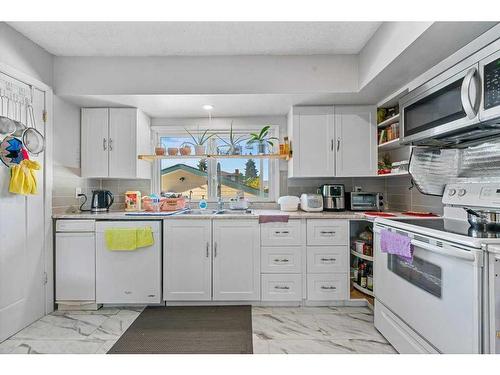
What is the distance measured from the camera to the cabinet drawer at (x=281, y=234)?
255 cm

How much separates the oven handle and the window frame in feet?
6.01

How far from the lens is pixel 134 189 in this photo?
3.26m

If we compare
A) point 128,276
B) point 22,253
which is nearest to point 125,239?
point 128,276

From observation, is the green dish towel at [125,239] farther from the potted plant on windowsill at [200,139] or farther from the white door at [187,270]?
the potted plant on windowsill at [200,139]

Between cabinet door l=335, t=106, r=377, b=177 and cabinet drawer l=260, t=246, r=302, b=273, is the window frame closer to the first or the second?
cabinet door l=335, t=106, r=377, b=177

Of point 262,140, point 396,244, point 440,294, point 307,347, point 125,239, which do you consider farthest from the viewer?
A: point 262,140

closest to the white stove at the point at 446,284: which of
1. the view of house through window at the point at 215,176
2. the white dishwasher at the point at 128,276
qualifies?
the view of house through window at the point at 215,176

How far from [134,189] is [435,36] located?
3071mm

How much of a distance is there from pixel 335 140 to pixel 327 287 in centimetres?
143

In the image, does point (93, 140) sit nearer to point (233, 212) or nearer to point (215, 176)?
point (215, 176)

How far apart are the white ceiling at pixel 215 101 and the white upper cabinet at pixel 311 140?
0.36 ft

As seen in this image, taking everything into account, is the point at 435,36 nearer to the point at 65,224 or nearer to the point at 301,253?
the point at 301,253

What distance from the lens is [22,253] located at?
2.22 meters
